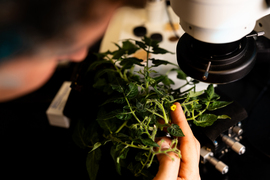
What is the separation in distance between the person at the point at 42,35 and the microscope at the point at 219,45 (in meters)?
0.60

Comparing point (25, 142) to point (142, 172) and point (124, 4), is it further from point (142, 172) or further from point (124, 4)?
point (124, 4)

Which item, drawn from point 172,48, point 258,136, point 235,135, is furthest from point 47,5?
point 258,136

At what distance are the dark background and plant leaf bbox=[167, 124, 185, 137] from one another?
32 cm

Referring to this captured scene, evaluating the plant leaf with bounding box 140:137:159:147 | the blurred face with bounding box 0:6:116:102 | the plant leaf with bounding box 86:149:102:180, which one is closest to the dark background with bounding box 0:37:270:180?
the blurred face with bounding box 0:6:116:102

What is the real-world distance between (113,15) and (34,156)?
74 centimetres

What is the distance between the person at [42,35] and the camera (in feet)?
3.07

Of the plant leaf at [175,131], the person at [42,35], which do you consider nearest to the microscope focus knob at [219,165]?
the plant leaf at [175,131]

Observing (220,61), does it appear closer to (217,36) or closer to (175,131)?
(217,36)

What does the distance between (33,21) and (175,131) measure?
704 mm

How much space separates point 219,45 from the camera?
57cm

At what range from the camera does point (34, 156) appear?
105cm

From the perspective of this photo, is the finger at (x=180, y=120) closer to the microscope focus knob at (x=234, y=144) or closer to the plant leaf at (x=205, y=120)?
the plant leaf at (x=205, y=120)

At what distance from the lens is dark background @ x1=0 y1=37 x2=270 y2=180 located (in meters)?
0.87

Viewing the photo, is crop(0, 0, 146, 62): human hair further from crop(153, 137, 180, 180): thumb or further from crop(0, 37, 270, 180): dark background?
crop(153, 137, 180, 180): thumb
